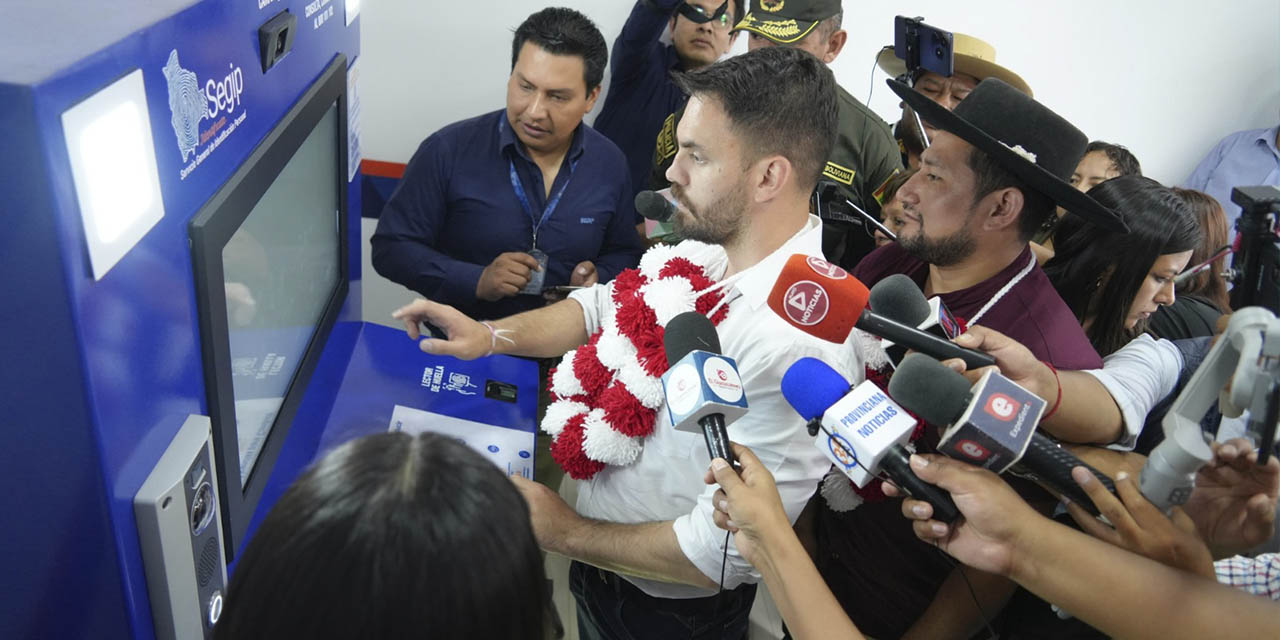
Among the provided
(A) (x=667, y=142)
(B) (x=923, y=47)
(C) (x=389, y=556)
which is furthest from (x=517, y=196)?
(C) (x=389, y=556)

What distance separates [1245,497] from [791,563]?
0.65m

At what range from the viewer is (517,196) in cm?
280

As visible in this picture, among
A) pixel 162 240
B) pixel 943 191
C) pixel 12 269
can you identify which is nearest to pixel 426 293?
pixel 943 191

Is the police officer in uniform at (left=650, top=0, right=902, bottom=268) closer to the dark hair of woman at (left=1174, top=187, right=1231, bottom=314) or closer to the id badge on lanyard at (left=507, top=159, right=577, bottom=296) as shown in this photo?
the id badge on lanyard at (left=507, top=159, right=577, bottom=296)

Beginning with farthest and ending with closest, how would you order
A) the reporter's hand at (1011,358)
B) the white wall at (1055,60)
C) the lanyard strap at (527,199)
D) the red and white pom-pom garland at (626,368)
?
the white wall at (1055,60)
the lanyard strap at (527,199)
the red and white pom-pom garland at (626,368)
the reporter's hand at (1011,358)

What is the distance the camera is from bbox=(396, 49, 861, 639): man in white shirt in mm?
1606

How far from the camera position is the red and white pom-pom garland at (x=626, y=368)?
179 cm

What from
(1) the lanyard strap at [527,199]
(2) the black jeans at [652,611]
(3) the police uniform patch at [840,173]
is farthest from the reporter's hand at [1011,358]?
(3) the police uniform patch at [840,173]

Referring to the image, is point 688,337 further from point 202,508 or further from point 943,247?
point 943,247

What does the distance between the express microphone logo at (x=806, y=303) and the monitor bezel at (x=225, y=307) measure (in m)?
0.80

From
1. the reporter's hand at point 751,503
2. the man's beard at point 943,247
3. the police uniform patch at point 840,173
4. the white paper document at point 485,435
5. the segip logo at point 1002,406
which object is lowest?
the white paper document at point 485,435

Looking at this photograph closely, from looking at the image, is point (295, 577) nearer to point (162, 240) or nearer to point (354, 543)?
point (354, 543)

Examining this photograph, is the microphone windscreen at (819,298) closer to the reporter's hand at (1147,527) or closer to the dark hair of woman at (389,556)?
the reporter's hand at (1147,527)

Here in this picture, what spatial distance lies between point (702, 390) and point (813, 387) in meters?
0.17
